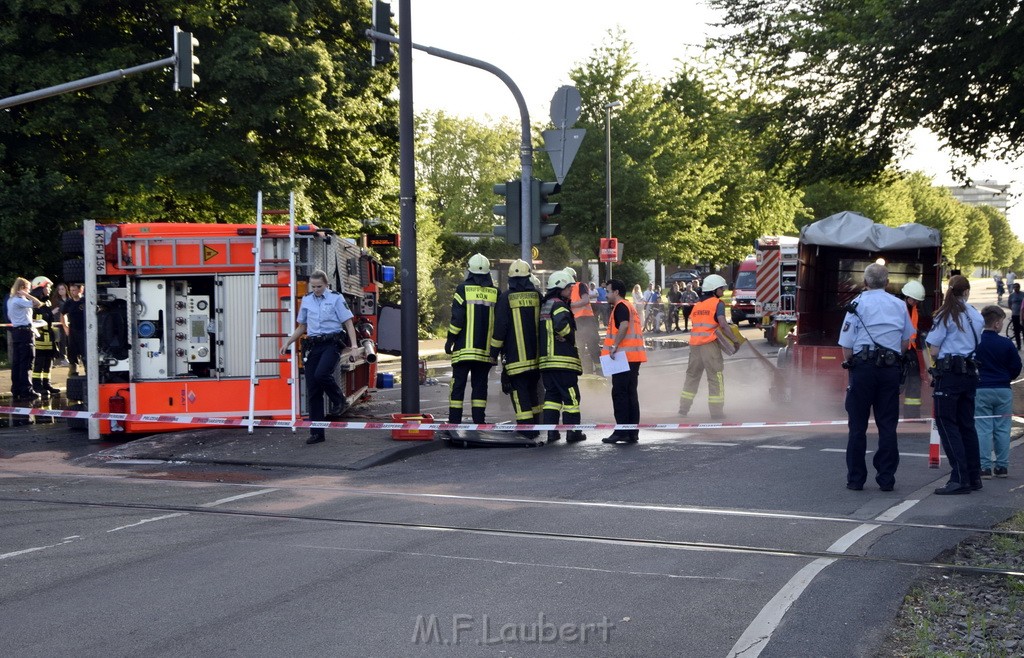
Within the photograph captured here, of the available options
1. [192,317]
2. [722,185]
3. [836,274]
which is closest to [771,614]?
[192,317]

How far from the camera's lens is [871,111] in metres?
19.7

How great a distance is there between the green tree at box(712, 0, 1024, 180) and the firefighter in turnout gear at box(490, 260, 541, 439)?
785cm

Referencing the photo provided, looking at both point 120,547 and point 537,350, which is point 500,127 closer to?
point 537,350

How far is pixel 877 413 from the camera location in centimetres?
909

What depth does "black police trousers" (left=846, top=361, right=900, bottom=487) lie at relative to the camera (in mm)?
8992

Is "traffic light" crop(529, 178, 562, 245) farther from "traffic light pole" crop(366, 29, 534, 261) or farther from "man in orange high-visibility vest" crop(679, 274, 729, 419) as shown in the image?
"man in orange high-visibility vest" crop(679, 274, 729, 419)

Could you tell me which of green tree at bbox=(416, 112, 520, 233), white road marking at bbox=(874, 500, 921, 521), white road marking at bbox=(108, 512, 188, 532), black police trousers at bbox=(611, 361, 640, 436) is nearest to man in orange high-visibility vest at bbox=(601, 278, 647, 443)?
black police trousers at bbox=(611, 361, 640, 436)

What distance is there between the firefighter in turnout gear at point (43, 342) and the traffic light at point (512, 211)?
7.60 m

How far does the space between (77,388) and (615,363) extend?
6157 millimetres

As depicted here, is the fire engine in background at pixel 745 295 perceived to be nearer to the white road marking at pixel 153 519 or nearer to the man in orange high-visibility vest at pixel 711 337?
the man in orange high-visibility vest at pixel 711 337

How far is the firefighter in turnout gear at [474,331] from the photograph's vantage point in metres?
11.9

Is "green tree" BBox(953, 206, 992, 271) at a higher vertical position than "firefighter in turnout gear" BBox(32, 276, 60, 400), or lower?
higher

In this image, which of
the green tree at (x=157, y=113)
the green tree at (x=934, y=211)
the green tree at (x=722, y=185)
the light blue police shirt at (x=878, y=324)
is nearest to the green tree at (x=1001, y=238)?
the green tree at (x=934, y=211)

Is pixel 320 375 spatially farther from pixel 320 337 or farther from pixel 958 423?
pixel 958 423
